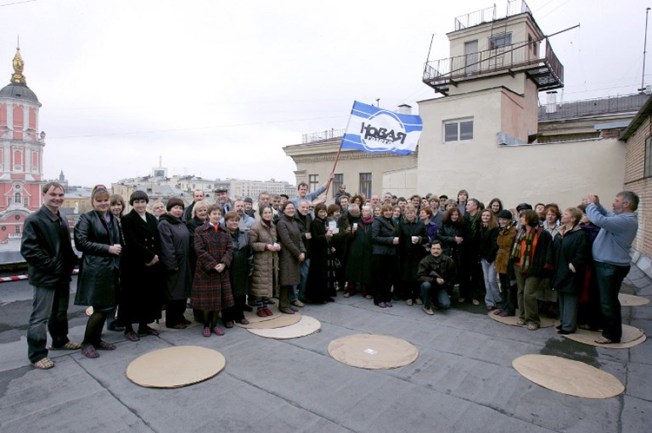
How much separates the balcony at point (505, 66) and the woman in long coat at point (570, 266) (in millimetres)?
16105

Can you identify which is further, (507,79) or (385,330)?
(507,79)

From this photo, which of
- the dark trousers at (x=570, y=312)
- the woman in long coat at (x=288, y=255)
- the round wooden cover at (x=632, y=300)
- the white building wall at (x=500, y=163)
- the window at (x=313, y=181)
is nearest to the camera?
the dark trousers at (x=570, y=312)

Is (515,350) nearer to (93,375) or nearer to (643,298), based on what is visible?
(643,298)

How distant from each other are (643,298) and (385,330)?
556 centimetres

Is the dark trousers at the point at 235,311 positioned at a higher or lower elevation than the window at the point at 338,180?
lower

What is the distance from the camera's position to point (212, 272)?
204 inches

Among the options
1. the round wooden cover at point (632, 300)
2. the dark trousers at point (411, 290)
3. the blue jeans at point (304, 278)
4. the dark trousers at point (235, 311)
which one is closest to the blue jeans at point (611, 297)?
the round wooden cover at point (632, 300)

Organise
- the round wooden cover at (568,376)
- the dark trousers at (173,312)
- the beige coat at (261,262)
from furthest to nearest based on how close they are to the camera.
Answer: the beige coat at (261,262)
the dark trousers at (173,312)
the round wooden cover at (568,376)

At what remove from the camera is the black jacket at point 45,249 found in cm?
392

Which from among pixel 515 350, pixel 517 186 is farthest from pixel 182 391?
pixel 517 186

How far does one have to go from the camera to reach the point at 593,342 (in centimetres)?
491

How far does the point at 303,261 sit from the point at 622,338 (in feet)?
16.5

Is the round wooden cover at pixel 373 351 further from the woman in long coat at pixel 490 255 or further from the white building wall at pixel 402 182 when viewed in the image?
the white building wall at pixel 402 182

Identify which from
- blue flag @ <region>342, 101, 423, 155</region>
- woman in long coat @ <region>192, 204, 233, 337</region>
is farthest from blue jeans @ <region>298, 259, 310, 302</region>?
blue flag @ <region>342, 101, 423, 155</region>
